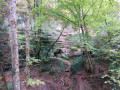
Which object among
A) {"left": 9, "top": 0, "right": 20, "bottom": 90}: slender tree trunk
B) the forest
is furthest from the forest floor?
{"left": 9, "top": 0, "right": 20, "bottom": 90}: slender tree trunk

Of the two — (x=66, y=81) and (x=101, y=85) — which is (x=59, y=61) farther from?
(x=101, y=85)

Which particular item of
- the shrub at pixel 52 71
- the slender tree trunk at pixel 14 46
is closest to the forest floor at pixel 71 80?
the shrub at pixel 52 71

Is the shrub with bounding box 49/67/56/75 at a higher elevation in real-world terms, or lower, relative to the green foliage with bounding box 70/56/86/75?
lower

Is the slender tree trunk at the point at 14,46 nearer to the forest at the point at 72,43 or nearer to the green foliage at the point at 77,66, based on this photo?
the forest at the point at 72,43

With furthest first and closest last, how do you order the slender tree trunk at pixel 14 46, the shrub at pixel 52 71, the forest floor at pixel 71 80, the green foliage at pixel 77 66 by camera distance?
1. the green foliage at pixel 77 66
2. the shrub at pixel 52 71
3. the forest floor at pixel 71 80
4. the slender tree trunk at pixel 14 46

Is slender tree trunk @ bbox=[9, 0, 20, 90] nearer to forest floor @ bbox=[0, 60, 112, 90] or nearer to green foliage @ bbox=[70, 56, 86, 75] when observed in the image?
forest floor @ bbox=[0, 60, 112, 90]

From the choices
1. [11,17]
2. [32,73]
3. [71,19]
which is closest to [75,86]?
[32,73]

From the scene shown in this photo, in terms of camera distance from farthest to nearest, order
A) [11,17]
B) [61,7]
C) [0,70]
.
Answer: [61,7] < [0,70] < [11,17]

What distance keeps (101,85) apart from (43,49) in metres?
6.41

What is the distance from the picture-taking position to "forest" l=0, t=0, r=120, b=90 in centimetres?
614

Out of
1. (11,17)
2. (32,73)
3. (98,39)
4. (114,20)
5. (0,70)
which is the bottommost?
(32,73)

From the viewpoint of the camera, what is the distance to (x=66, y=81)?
8.10 metres

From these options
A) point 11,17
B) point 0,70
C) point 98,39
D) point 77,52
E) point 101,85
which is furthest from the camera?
point 77,52

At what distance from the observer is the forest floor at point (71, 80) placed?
7.34m
